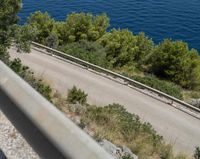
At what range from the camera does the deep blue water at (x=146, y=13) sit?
58906mm

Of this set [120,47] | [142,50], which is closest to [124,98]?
[120,47]

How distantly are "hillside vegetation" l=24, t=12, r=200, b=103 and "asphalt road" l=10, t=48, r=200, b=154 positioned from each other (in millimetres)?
4231

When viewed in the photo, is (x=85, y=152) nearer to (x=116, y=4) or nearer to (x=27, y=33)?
(x=27, y=33)

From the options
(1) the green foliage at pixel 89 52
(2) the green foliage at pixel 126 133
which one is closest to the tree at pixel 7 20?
(2) the green foliage at pixel 126 133

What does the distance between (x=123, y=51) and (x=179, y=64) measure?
506 centimetres

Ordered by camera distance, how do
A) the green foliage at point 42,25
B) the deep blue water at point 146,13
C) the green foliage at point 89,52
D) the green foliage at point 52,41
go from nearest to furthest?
1. the green foliage at point 89,52
2. the green foliage at point 52,41
3. the green foliage at point 42,25
4. the deep blue water at point 146,13

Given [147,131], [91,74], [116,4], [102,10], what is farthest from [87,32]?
[116,4]

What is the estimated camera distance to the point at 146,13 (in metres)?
65.6

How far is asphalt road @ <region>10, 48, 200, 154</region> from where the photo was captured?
56.8 ft

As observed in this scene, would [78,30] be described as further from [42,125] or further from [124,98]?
[42,125]

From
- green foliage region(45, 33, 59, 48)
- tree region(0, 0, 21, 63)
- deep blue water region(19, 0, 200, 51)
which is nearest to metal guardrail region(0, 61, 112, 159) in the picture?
tree region(0, 0, 21, 63)

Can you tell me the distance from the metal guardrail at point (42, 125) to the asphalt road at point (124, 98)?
13.0 meters

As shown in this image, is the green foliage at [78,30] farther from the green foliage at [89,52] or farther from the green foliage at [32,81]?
the green foliage at [32,81]

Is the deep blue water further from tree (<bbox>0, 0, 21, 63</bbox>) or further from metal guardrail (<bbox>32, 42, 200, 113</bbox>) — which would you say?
tree (<bbox>0, 0, 21, 63</bbox>)
